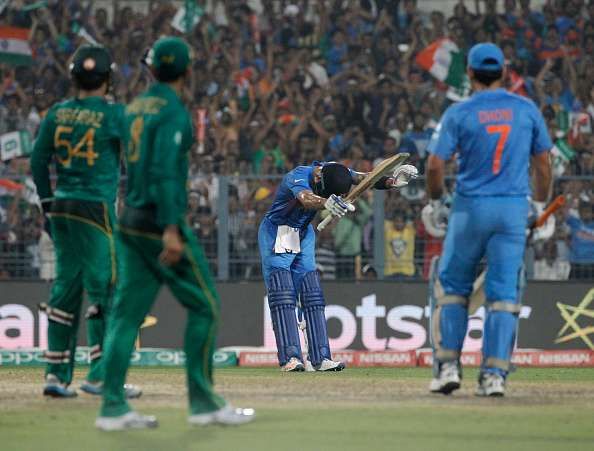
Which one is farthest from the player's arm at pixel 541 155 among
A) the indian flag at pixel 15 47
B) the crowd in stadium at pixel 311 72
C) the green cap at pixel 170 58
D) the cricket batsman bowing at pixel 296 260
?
the indian flag at pixel 15 47

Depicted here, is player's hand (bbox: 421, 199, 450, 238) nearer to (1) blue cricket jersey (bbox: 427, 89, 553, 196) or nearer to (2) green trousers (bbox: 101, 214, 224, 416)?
(1) blue cricket jersey (bbox: 427, 89, 553, 196)

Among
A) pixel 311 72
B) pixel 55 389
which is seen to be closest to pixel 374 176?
pixel 55 389

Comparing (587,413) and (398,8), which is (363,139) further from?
(587,413)

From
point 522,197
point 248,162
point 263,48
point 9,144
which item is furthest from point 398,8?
point 522,197

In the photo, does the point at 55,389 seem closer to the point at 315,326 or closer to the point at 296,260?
the point at 315,326

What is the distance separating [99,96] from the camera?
10195 mm

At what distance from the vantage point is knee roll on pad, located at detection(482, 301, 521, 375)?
33.0 feet

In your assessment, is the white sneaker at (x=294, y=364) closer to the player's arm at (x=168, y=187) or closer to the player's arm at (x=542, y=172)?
the player's arm at (x=542, y=172)

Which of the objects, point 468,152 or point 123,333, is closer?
point 123,333

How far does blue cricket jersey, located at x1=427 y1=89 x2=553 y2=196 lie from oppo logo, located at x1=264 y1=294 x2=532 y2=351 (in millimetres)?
7869

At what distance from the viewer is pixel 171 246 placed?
805 centimetres

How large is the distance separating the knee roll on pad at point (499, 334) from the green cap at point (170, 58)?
3.12 m

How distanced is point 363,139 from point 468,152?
484 inches

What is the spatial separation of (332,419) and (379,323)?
907cm
